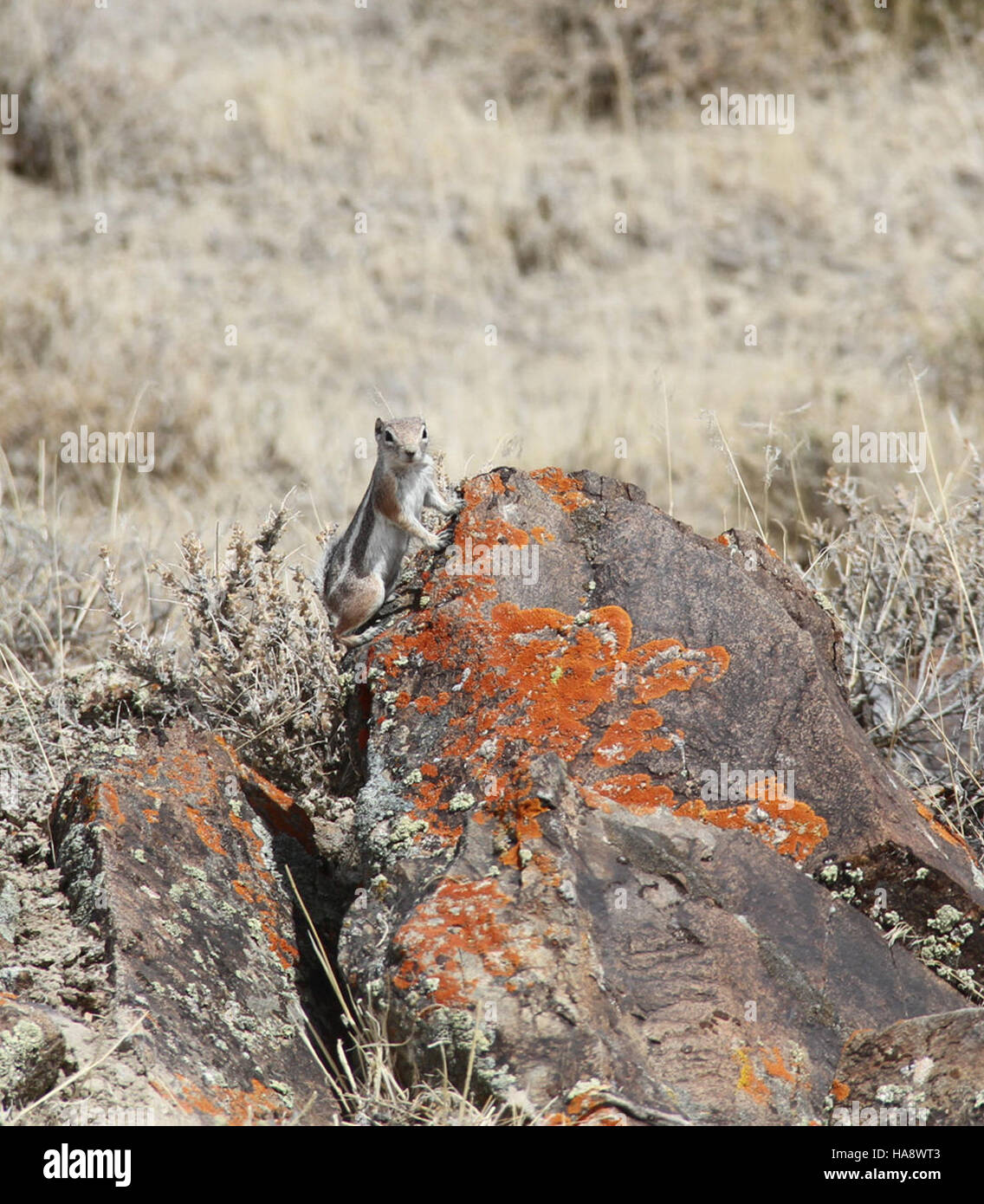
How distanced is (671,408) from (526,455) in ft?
5.26

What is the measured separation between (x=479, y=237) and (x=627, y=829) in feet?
37.5

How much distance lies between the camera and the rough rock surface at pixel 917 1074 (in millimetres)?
3037

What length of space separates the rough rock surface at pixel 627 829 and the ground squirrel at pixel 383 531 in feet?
2.29

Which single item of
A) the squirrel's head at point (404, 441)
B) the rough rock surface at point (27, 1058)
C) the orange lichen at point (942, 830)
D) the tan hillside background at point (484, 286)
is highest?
the tan hillside background at point (484, 286)

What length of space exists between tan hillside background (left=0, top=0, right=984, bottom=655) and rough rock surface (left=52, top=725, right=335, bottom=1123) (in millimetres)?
5103

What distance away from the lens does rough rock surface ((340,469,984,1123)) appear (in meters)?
3.16

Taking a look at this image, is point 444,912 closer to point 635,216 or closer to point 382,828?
point 382,828

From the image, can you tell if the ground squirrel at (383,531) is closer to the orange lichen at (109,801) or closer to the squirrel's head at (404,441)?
the squirrel's head at (404,441)

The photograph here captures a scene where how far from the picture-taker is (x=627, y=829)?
3.60 metres

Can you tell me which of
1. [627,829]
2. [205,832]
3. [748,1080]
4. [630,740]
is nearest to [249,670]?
[205,832]

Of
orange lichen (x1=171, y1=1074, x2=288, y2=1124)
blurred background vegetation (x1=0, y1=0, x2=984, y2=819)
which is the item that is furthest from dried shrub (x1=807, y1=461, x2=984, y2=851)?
orange lichen (x1=171, y1=1074, x2=288, y2=1124)

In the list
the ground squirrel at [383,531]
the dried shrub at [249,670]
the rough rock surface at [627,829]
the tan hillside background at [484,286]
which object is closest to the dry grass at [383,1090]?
the rough rock surface at [627,829]

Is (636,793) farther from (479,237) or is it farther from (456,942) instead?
(479,237)

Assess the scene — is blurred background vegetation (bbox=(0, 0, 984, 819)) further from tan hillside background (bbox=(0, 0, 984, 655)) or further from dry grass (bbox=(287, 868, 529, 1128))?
dry grass (bbox=(287, 868, 529, 1128))
